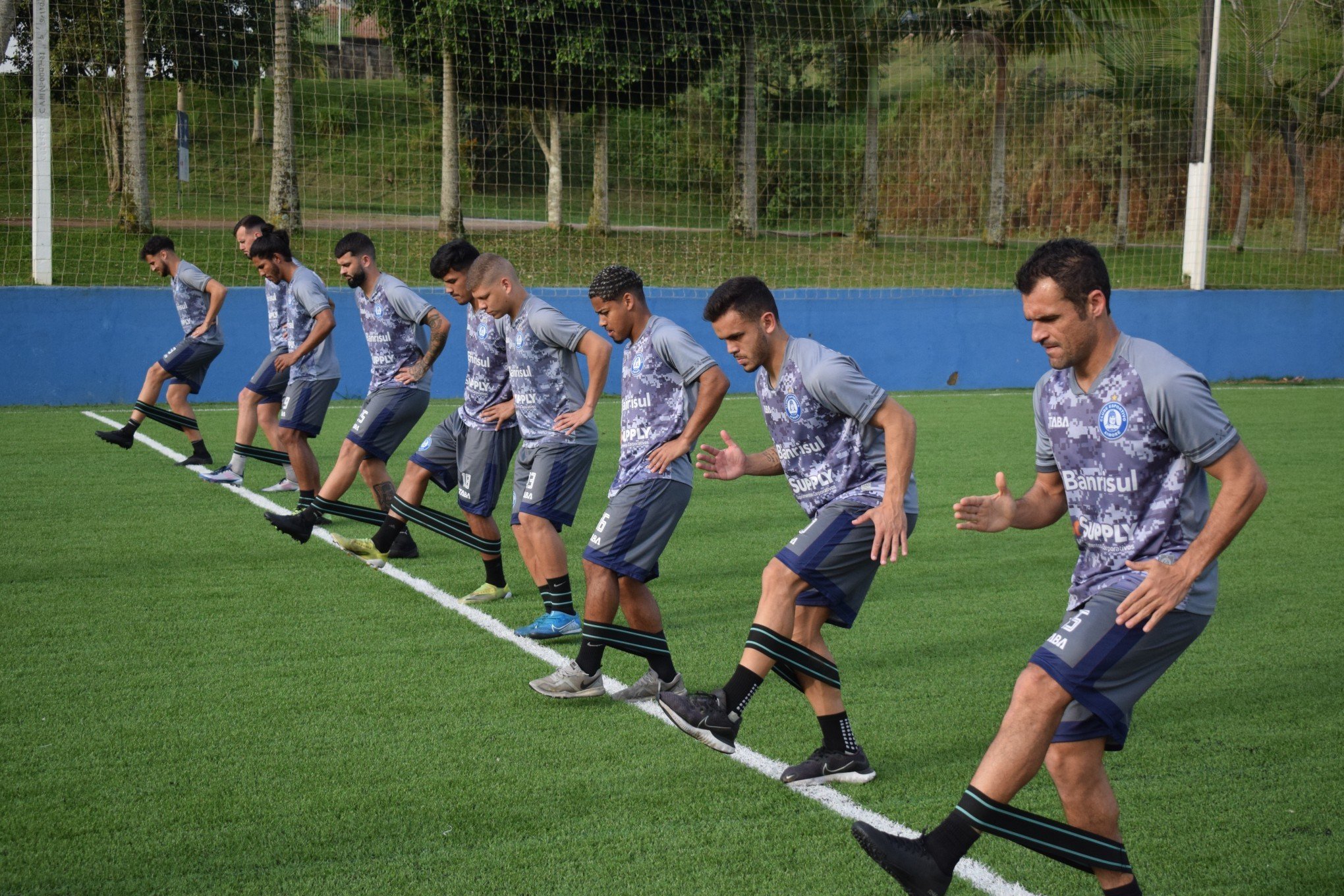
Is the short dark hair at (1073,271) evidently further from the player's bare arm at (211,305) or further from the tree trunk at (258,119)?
the tree trunk at (258,119)

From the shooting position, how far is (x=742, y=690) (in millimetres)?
4215

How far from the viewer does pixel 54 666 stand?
5.62m

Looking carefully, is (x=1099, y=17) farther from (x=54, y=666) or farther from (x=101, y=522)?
(x=54, y=666)

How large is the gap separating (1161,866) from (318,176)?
20172 mm

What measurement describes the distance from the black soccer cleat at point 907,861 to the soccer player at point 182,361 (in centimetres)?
929

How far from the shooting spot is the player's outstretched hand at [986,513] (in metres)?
3.54

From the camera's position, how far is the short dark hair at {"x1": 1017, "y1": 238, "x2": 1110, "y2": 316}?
3.35 metres

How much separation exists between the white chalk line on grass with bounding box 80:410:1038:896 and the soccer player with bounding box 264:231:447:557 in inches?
21.7

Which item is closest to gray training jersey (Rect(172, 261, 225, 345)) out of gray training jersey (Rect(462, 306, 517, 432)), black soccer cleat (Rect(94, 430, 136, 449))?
black soccer cleat (Rect(94, 430, 136, 449))

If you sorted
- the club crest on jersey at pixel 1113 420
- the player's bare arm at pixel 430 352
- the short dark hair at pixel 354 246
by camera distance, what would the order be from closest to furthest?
1. the club crest on jersey at pixel 1113 420
2. the player's bare arm at pixel 430 352
3. the short dark hair at pixel 354 246

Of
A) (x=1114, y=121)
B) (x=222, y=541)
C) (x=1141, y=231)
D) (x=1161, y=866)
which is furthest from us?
(x=1114, y=121)

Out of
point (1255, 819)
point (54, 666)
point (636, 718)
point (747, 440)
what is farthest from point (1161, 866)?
point (747, 440)

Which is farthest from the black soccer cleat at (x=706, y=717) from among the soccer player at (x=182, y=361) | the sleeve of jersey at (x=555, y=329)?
the soccer player at (x=182, y=361)

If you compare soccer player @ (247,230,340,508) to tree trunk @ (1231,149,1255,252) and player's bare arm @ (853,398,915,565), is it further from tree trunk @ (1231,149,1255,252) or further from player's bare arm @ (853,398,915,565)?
tree trunk @ (1231,149,1255,252)
